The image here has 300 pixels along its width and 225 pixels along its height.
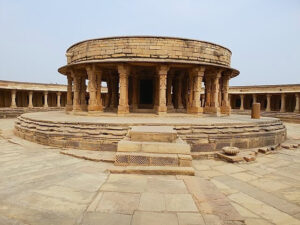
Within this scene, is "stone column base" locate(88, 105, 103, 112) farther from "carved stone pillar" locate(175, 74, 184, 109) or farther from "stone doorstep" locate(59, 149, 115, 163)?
"carved stone pillar" locate(175, 74, 184, 109)

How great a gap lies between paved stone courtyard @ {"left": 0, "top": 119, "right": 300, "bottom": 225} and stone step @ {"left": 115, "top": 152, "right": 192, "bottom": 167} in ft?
1.41

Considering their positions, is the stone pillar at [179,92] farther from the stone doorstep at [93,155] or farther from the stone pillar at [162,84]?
the stone doorstep at [93,155]

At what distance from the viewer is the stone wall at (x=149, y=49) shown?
9.73m

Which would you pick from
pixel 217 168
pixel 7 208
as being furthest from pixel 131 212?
pixel 217 168

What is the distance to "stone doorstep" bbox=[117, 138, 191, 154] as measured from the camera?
15.2 ft

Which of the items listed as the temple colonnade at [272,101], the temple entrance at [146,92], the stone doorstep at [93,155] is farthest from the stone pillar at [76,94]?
the temple colonnade at [272,101]

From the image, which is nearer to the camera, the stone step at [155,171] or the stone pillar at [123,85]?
the stone step at [155,171]

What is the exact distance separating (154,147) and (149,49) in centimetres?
643

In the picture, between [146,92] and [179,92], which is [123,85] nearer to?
[146,92]

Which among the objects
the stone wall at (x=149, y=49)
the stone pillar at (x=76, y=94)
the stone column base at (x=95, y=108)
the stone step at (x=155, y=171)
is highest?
the stone wall at (x=149, y=49)

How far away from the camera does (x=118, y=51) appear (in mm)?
9859

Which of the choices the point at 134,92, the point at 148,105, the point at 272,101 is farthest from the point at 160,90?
the point at 272,101

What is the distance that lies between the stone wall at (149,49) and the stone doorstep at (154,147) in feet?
18.0

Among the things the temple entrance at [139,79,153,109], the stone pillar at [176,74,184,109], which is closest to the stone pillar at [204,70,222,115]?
the stone pillar at [176,74,184,109]
